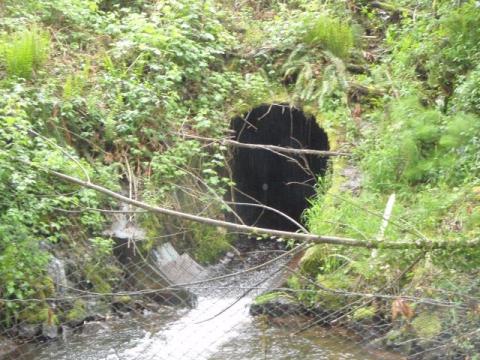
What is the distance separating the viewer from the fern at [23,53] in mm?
7855

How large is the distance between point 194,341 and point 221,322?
0.65 metres

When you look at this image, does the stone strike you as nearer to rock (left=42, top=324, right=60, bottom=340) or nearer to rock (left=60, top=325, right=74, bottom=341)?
rock (left=60, top=325, right=74, bottom=341)

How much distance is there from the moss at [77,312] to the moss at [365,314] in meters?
2.60

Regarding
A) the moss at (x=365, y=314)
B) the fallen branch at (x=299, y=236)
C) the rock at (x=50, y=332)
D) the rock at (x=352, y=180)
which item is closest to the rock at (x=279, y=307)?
the moss at (x=365, y=314)

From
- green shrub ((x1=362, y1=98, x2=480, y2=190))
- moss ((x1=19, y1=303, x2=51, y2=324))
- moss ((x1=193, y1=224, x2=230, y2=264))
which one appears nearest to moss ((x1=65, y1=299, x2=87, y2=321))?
moss ((x1=19, y1=303, x2=51, y2=324))

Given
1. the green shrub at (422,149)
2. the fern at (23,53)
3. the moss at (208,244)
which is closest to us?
the green shrub at (422,149)

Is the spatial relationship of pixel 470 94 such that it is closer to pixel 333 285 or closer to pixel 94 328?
pixel 333 285

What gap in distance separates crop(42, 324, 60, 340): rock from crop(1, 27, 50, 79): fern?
118 inches

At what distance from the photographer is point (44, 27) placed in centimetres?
923

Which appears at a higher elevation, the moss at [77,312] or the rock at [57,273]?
the rock at [57,273]

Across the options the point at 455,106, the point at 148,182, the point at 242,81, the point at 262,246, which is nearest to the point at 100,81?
the point at 148,182

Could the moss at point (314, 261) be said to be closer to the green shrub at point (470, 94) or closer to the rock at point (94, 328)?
the rock at point (94, 328)

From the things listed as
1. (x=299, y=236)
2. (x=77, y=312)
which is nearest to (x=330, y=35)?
(x=77, y=312)

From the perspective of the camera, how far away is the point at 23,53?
25.9 feet
